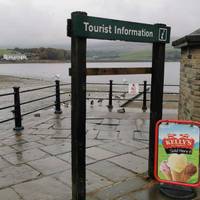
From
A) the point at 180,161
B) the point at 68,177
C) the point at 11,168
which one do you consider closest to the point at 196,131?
the point at 180,161

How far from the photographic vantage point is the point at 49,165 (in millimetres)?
4715

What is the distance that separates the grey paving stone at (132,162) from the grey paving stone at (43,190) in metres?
1.17

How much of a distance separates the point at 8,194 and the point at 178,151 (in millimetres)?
2156

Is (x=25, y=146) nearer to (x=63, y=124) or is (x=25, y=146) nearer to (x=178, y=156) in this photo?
(x=63, y=124)

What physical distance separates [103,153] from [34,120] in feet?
11.9

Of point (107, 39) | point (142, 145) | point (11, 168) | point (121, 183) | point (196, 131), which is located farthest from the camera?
point (142, 145)

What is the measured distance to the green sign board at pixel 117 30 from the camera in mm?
2990

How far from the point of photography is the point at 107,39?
10.8 ft

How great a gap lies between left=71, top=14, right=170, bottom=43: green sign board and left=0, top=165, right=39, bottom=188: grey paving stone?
2.27 meters

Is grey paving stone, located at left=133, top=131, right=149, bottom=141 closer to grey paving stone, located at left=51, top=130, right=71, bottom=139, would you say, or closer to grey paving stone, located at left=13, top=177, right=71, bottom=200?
grey paving stone, located at left=51, top=130, right=71, bottom=139

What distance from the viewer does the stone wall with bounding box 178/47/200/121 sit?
4.68m

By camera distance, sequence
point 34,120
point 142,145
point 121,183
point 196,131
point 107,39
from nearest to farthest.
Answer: point 107,39
point 196,131
point 121,183
point 142,145
point 34,120

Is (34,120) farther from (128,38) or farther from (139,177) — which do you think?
(128,38)

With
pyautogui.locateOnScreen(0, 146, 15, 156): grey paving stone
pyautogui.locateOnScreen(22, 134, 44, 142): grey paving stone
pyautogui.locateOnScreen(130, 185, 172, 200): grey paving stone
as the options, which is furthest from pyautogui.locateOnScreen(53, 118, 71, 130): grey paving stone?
pyautogui.locateOnScreen(130, 185, 172, 200): grey paving stone
